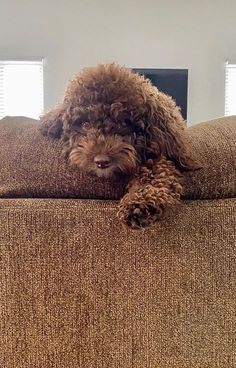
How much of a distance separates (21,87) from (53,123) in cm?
430

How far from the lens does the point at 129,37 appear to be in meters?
5.44

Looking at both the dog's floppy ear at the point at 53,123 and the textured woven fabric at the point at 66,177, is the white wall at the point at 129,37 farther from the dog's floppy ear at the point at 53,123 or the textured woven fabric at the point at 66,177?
the textured woven fabric at the point at 66,177

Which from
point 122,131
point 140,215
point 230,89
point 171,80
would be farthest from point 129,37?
point 140,215

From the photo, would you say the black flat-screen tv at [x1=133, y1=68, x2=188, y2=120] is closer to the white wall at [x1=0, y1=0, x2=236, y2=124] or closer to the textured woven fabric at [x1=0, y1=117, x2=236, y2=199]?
the white wall at [x1=0, y1=0, x2=236, y2=124]

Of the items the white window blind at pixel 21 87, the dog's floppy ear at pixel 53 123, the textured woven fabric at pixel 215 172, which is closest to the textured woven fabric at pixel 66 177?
Answer: the textured woven fabric at pixel 215 172

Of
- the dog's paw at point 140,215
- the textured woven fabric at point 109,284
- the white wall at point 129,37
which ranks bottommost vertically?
the textured woven fabric at point 109,284

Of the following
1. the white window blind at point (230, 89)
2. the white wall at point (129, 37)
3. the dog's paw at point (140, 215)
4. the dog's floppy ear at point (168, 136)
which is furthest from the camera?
the white window blind at point (230, 89)

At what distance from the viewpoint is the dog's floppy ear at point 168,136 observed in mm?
1198

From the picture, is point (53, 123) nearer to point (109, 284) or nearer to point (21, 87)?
point (109, 284)

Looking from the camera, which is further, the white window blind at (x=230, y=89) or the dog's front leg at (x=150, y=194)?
the white window blind at (x=230, y=89)

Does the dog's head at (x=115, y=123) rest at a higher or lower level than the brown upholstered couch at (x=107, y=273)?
higher

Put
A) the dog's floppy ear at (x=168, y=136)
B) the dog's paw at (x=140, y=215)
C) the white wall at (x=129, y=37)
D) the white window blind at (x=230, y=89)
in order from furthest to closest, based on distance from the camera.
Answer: the white window blind at (x=230, y=89)
the white wall at (x=129, y=37)
the dog's floppy ear at (x=168, y=136)
the dog's paw at (x=140, y=215)

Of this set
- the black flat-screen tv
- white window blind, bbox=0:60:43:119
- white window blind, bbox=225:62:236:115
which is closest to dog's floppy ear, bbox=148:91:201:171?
the black flat-screen tv

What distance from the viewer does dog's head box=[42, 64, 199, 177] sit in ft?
4.14
